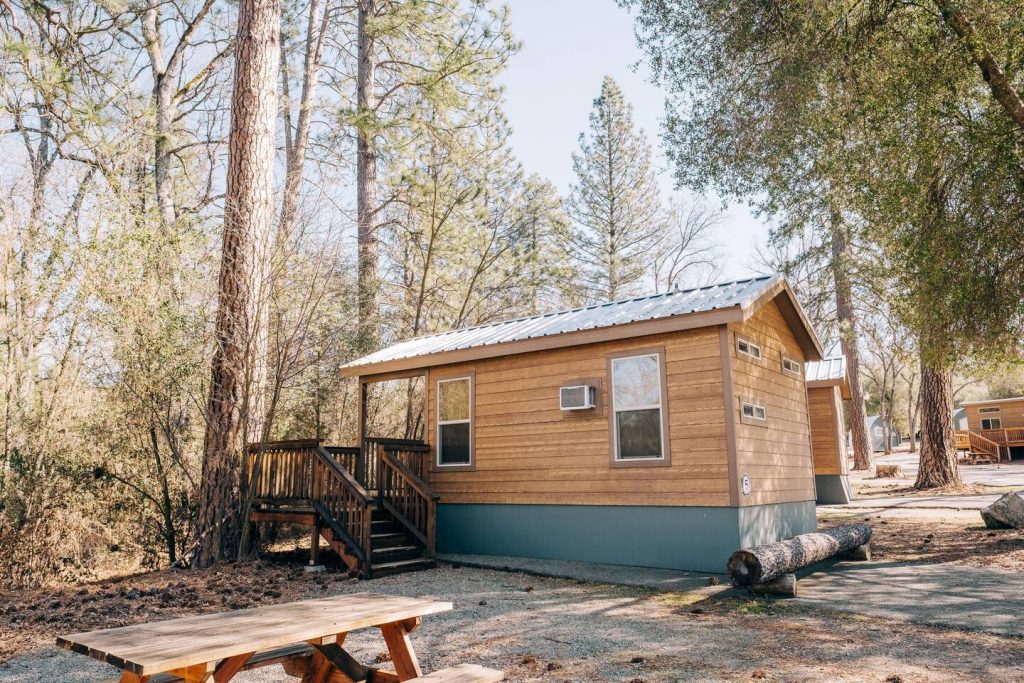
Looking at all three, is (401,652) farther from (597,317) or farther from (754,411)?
(597,317)

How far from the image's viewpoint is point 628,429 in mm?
8406

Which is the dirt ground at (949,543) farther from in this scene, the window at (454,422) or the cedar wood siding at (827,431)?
the window at (454,422)

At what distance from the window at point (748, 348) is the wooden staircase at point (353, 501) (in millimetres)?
4260

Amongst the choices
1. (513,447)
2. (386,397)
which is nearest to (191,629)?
(513,447)

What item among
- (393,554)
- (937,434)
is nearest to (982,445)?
(937,434)

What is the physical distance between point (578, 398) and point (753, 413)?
211 centimetres

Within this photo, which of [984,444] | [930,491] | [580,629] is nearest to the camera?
[580,629]

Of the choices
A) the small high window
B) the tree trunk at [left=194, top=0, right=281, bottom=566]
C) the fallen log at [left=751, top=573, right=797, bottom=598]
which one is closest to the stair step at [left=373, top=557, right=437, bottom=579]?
the tree trunk at [left=194, top=0, right=281, bottom=566]

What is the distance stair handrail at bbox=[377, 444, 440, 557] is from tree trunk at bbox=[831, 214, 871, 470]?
808cm

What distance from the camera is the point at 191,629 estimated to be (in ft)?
9.95

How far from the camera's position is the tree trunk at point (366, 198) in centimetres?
1447

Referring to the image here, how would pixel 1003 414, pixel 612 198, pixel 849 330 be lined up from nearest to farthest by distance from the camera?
pixel 849 330, pixel 612 198, pixel 1003 414

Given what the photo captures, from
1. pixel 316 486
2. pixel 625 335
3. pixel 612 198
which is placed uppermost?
pixel 612 198

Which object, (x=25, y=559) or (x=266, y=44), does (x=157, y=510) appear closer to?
(x=25, y=559)
